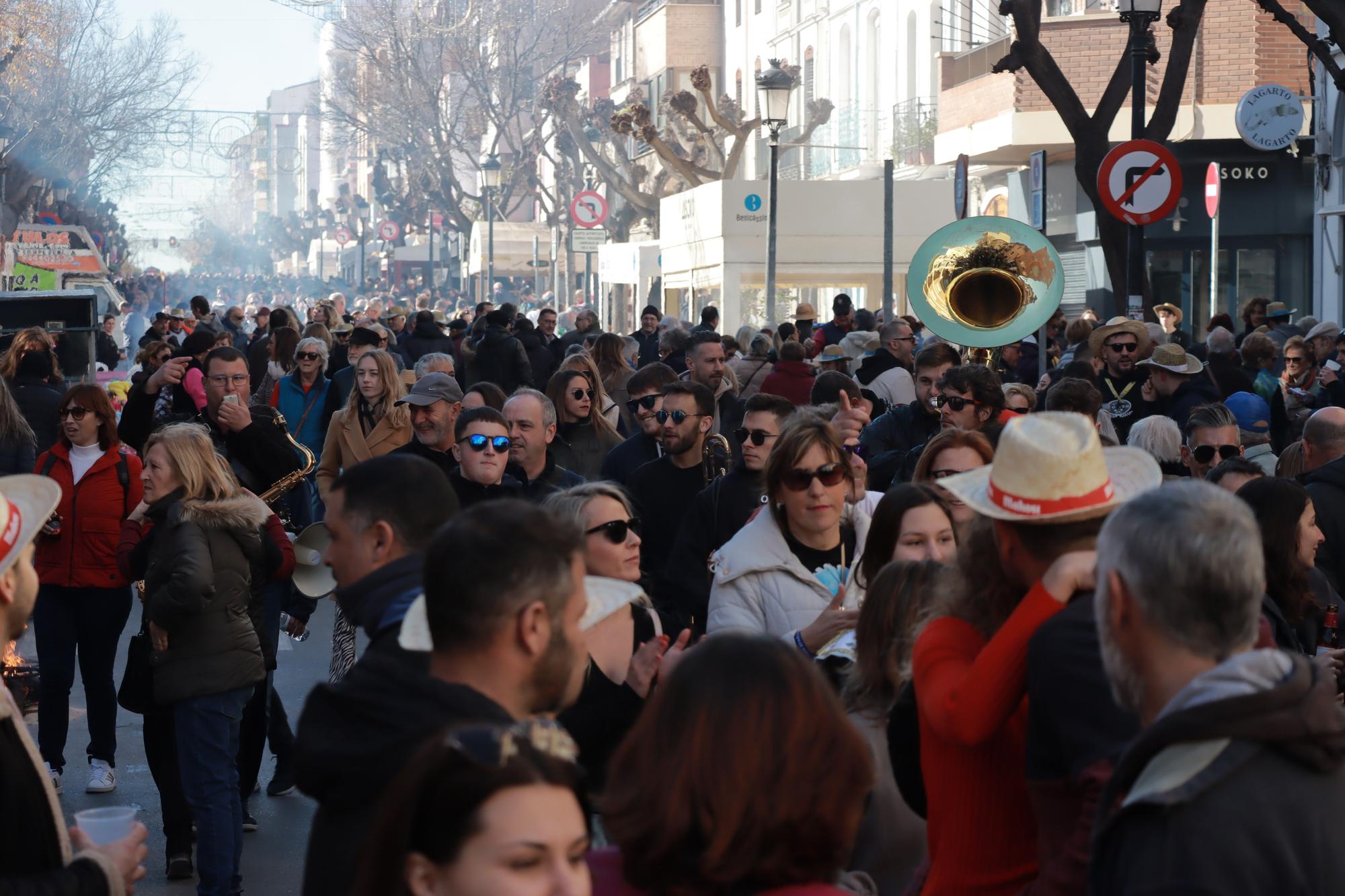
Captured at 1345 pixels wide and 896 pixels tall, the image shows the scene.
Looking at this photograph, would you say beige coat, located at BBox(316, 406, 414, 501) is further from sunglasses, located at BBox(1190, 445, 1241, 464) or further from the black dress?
the black dress

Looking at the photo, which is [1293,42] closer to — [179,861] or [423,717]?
[179,861]

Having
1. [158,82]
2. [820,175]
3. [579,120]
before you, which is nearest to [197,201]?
[158,82]

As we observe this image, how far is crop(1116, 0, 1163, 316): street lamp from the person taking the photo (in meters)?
12.8

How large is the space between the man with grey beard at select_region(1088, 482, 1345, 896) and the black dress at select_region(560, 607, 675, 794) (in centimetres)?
170

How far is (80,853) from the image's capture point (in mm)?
3072

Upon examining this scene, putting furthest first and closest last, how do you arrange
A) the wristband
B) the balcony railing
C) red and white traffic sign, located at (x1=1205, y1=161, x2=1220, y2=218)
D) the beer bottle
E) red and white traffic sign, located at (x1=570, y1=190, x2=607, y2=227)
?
the balcony railing, red and white traffic sign, located at (x1=570, y1=190, x2=607, y2=227), red and white traffic sign, located at (x1=1205, y1=161, x2=1220, y2=218), the beer bottle, the wristband

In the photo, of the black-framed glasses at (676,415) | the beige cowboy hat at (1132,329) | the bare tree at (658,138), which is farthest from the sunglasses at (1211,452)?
the bare tree at (658,138)

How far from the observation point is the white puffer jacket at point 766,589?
505 cm

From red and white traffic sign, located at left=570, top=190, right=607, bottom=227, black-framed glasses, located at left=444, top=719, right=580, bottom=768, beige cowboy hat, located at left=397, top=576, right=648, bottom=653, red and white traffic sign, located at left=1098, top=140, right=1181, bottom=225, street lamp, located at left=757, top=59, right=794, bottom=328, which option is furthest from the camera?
red and white traffic sign, located at left=570, top=190, right=607, bottom=227

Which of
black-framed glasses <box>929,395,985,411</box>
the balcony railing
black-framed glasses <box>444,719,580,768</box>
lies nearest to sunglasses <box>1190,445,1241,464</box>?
black-framed glasses <box>929,395,985,411</box>

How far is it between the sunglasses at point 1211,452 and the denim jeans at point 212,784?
395cm

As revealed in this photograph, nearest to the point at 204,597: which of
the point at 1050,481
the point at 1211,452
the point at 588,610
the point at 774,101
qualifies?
the point at 588,610

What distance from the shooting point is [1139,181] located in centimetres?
1138

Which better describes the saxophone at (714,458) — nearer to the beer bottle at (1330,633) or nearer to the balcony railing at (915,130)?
the beer bottle at (1330,633)
